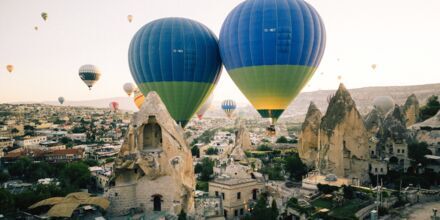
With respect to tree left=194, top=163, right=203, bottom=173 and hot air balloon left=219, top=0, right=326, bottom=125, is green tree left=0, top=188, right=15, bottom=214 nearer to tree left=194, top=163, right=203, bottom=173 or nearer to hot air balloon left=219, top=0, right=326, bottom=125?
hot air balloon left=219, top=0, right=326, bottom=125

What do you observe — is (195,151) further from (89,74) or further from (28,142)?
(28,142)

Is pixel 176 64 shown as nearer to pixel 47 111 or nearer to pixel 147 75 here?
pixel 147 75

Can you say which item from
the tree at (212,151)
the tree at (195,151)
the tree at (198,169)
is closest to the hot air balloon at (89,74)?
the tree at (198,169)

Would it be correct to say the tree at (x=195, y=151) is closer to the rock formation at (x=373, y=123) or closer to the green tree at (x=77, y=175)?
the green tree at (x=77, y=175)

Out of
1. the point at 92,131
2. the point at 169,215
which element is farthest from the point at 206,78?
the point at 92,131

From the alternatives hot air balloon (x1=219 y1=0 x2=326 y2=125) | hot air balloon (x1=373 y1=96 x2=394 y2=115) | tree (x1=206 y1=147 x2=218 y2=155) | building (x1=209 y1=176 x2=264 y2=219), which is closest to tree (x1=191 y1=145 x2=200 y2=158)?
tree (x1=206 y1=147 x2=218 y2=155)

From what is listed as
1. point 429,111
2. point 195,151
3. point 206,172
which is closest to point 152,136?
point 206,172
